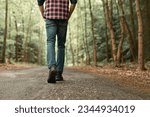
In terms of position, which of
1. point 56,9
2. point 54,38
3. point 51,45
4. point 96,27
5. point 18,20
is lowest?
point 96,27

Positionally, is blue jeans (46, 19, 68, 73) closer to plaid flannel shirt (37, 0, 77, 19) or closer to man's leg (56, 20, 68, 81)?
man's leg (56, 20, 68, 81)

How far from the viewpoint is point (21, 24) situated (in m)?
45.4

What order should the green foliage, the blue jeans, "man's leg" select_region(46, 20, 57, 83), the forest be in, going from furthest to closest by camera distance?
the green foliage < the forest < the blue jeans < "man's leg" select_region(46, 20, 57, 83)

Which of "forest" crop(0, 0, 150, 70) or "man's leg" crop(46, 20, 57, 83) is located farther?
"forest" crop(0, 0, 150, 70)

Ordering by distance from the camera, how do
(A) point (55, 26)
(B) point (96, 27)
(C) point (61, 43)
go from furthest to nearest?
(B) point (96, 27)
(C) point (61, 43)
(A) point (55, 26)

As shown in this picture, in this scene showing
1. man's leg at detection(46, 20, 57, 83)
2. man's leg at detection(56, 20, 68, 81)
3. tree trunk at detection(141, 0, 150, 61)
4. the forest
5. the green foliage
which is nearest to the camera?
man's leg at detection(46, 20, 57, 83)

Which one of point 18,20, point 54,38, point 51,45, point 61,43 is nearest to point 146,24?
point 61,43

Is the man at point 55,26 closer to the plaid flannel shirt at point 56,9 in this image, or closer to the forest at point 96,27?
the plaid flannel shirt at point 56,9

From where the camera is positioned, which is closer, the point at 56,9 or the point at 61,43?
the point at 56,9

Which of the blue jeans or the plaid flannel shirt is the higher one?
the plaid flannel shirt

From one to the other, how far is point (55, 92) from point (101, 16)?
108 feet

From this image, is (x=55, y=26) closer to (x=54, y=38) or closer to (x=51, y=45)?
(x=54, y=38)

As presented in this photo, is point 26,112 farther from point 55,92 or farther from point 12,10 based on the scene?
point 12,10

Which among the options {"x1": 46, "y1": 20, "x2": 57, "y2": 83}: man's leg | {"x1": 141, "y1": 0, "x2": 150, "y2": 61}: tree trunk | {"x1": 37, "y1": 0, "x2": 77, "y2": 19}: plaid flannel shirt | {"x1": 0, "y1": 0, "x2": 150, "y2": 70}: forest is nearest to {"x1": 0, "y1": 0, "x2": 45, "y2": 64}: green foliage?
{"x1": 0, "y1": 0, "x2": 150, "y2": 70}: forest
